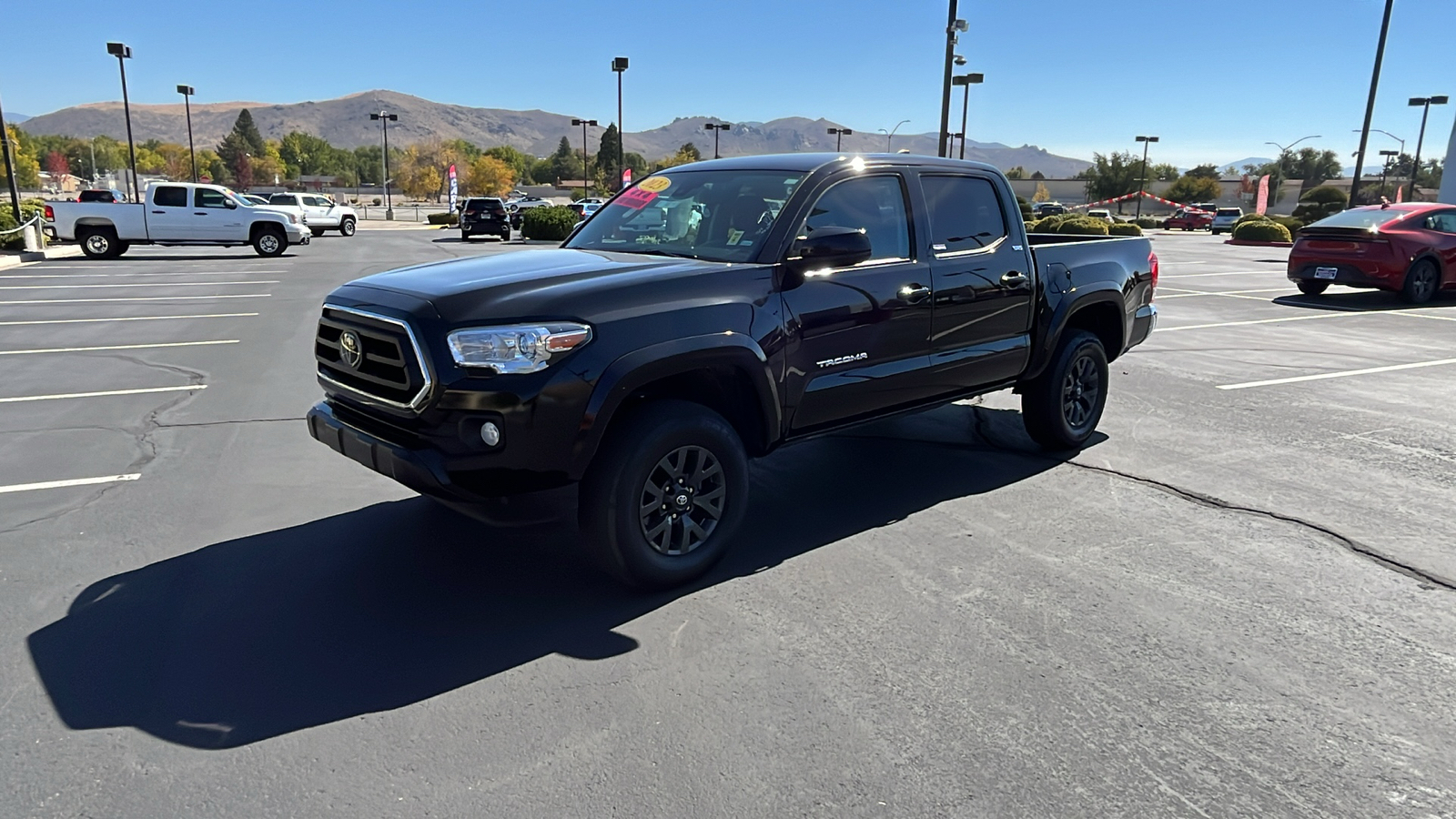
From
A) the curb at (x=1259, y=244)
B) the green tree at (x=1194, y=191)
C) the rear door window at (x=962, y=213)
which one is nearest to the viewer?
the rear door window at (x=962, y=213)

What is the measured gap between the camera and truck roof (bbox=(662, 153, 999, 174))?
4824 millimetres

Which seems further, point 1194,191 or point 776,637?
point 1194,191

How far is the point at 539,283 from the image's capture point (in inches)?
152

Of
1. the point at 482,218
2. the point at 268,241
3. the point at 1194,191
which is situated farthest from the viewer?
the point at 1194,191

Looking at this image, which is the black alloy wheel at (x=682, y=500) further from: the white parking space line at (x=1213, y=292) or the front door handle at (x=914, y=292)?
the white parking space line at (x=1213, y=292)

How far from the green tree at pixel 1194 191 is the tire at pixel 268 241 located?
3402 inches

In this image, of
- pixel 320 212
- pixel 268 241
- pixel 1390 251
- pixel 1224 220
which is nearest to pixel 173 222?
pixel 268 241

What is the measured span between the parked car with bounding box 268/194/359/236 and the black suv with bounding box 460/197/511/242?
6.05m

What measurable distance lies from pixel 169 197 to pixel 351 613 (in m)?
24.2

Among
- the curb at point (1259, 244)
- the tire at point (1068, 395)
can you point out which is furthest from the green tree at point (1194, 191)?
the tire at point (1068, 395)

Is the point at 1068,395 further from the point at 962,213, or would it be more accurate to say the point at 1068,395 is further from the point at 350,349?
the point at 350,349

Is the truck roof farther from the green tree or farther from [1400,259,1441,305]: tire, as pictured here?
the green tree

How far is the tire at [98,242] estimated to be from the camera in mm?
22734

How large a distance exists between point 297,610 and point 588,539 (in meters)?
1.25
